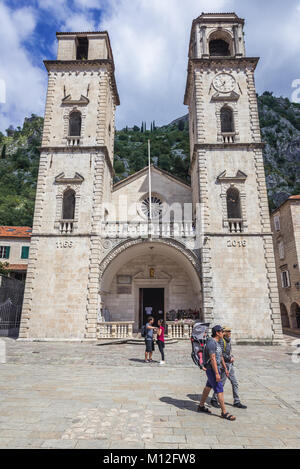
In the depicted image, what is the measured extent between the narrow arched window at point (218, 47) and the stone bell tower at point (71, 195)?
7466 millimetres

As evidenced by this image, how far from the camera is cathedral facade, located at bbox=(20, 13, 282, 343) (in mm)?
14492

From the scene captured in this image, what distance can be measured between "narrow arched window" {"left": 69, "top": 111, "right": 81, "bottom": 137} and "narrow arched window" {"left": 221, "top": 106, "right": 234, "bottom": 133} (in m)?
9.32

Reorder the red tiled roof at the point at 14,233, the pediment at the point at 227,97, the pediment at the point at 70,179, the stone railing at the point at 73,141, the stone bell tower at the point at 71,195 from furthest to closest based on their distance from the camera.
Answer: the red tiled roof at the point at 14,233
the pediment at the point at 227,97
the stone railing at the point at 73,141
the pediment at the point at 70,179
the stone bell tower at the point at 71,195

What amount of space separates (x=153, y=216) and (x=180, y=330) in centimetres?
789

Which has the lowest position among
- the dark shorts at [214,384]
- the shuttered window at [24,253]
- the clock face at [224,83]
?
the dark shorts at [214,384]

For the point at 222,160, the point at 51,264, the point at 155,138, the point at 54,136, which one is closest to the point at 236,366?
the point at 51,264

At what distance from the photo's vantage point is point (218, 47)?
67.1 feet

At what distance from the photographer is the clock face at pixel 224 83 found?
1812 cm

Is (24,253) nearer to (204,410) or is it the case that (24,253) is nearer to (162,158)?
(204,410)

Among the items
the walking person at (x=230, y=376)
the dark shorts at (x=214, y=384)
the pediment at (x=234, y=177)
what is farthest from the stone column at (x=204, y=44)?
the dark shorts at (x=214, y=384)

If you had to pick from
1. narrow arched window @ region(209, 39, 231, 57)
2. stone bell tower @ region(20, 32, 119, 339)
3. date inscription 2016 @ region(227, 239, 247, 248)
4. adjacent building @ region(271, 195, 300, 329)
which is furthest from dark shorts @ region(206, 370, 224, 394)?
narrow arched window @ region(209, 39, 231, 57)

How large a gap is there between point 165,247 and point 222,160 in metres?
6.24

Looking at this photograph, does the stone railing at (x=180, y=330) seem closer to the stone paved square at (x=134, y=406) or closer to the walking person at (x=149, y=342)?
the stone paved square at (x=134, y=406)

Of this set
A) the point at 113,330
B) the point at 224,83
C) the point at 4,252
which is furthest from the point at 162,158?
the point at 113,330
